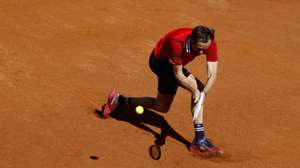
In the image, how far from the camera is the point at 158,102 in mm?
10125

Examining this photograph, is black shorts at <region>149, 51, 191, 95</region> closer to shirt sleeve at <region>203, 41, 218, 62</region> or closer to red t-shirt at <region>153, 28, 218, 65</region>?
red t-shirt at <region>153, 28, 218, 65</region>

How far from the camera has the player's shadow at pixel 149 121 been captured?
33.3 feet

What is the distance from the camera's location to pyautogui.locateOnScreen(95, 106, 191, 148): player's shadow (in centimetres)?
1016

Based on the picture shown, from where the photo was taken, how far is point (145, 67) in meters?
12.7

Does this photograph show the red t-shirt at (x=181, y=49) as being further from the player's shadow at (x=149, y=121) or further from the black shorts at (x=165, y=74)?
the player's shadow at (x=149, y=121)

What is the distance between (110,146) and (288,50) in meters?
5.61

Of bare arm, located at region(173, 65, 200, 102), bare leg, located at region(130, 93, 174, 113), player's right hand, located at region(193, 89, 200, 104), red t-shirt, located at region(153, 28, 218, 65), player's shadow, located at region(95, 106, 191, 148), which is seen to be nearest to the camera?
red t-shirt, located at region(153, 28, 218, 65)

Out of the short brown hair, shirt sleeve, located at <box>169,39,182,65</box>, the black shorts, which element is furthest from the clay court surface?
the short brown hair

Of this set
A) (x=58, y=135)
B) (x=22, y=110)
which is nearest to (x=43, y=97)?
(x=22, y=110)

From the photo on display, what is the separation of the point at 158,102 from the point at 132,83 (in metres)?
1.94

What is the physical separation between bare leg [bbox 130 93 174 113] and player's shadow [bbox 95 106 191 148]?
0.31m

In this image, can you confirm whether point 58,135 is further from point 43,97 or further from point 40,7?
point 40,7

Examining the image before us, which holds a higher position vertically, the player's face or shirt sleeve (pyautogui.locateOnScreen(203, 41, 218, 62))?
the player's face

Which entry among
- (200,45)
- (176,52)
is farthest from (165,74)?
(200,45)
